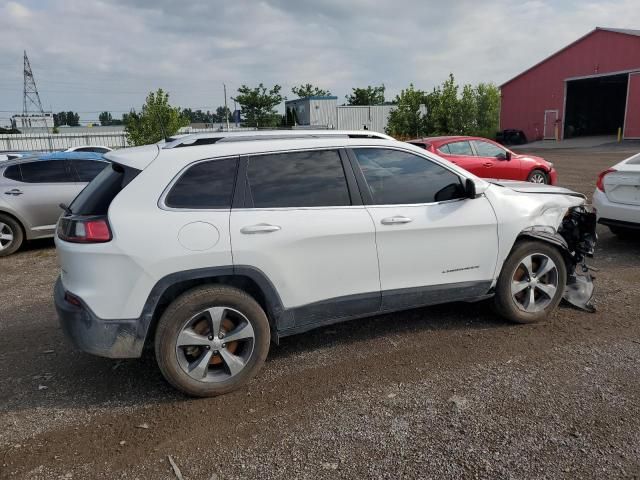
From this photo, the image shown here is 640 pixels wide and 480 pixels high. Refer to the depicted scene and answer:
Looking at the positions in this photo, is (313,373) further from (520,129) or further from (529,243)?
(520,129)

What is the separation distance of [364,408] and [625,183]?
5.36m

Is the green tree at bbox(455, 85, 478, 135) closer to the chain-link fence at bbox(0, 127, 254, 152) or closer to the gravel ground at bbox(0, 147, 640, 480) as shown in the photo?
the chain-link fence at bbox(0, 127, 254, 152)

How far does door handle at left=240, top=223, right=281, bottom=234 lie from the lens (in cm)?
322

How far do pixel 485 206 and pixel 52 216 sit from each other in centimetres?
699

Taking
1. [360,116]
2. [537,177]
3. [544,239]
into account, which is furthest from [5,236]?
[360,116]

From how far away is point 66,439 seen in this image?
289 cm

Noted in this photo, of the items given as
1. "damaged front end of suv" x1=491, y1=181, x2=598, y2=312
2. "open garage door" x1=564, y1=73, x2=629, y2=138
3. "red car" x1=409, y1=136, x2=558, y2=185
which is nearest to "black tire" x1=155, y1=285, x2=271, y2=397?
"damaged front end of suv" x1=491, y1=181, x2=598, y2=312

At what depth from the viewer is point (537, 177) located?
1213 centimetres

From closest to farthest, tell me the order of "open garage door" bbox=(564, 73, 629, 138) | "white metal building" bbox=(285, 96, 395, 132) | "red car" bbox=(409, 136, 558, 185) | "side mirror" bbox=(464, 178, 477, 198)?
"side mirror" bbox=(464, 178, 477, 198)
"red car" bbox=(409, 136, 558, 185)
"white metal building" bbox=(285, 96, 395, 132)
"open garage door" bbox=(564, 73, 629, 138)

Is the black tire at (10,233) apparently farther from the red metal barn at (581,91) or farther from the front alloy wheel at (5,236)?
the red metal barn at (581,91)

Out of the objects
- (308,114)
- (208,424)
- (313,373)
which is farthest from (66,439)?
(308,114)

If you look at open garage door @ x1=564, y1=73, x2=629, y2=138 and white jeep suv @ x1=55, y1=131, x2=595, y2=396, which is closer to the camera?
white jeep suv @ x1=55, y1=131, x2=595, y2=396

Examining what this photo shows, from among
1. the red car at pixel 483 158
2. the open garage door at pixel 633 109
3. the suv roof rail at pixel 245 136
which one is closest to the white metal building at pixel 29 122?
the open garage door at pixel 633 109

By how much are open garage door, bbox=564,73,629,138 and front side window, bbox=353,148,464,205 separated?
41246 millimetres
